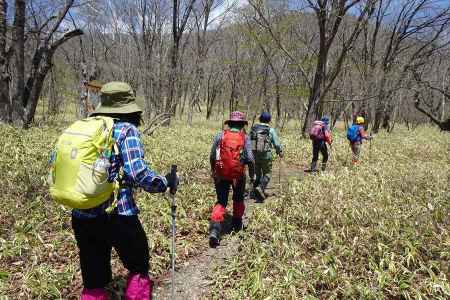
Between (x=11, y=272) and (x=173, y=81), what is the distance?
1809 centimetres

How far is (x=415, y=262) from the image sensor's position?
163 inches

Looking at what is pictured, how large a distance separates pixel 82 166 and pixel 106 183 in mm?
227

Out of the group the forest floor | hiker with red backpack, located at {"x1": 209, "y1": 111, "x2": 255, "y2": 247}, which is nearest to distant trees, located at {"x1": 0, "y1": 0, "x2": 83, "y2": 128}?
the forest floor

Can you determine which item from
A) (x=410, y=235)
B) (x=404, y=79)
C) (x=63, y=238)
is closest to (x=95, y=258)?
(x=63, y=238)

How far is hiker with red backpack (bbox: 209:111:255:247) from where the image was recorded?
5176 mm

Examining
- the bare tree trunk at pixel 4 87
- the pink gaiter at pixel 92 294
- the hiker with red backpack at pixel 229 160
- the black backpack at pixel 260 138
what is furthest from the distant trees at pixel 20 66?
the pink gaiter at pixel 92 294

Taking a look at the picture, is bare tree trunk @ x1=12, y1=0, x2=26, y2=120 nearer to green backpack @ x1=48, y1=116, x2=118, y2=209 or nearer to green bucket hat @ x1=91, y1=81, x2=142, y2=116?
green bucket hat @ x1=91, y1=81, x2=142, y2=116

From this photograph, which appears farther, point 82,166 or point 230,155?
point 230,155

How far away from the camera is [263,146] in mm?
7391

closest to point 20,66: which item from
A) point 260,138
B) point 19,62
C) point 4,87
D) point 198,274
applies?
point 19,62

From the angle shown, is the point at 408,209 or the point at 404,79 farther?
the point at 404,79

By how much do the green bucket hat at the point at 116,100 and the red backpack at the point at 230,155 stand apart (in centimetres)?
226

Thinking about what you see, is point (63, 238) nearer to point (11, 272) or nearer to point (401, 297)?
point (11, 272)

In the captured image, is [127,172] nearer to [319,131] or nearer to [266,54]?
[319,131]
